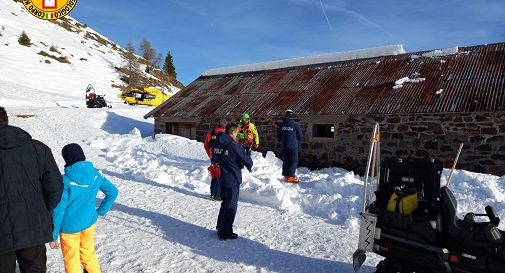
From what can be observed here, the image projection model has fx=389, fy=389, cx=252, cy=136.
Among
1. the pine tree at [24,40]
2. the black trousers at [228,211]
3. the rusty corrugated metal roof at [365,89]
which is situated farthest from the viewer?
the pine tree at [24,40]

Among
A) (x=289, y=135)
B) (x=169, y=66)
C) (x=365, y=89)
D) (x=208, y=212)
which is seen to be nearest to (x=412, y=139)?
(x=365, y=89)

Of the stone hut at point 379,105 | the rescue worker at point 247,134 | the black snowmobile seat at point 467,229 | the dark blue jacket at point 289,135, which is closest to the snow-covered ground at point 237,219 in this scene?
the rescue worker at point 247,134

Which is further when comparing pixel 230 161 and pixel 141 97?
pixel 141 97

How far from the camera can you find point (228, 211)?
221 inches

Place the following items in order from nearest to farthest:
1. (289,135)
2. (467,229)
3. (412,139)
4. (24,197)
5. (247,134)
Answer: (24,197) < (467,229) < (247,134) < (289,135) < (412,139)

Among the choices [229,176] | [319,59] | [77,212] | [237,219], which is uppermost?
[319,59]

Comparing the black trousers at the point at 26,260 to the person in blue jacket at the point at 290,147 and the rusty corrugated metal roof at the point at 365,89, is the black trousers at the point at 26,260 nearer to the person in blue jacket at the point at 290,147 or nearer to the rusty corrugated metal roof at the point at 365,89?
the person in blue jacket at the point at 290,147

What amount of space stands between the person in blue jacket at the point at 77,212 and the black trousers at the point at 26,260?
0.45 metres

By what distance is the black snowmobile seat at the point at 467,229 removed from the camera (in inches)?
135

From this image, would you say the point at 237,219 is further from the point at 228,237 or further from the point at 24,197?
the point at 24,197

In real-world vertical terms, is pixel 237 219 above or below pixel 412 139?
below

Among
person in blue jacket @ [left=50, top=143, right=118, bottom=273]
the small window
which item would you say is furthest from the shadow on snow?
person in blue jacket @ [left=50, top=143, right=118, bottom=273]

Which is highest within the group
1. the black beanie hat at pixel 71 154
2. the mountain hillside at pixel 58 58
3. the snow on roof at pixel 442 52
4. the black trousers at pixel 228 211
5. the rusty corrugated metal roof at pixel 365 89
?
the mountain hillside at pixel 58 58

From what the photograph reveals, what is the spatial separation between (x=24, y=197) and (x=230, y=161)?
301 cm
